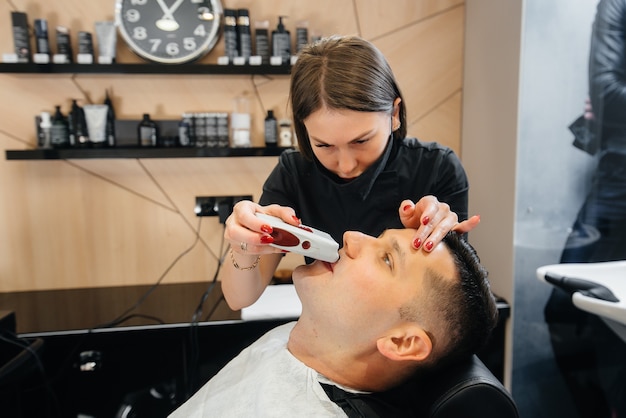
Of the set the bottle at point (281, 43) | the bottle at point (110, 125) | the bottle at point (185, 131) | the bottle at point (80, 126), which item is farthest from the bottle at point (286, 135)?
the bottle at point (80, 126)

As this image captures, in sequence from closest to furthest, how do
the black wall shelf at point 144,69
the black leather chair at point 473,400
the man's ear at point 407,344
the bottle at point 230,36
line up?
the black leather chair at point 473,400, the man's ear at point 407,344, the black wall shelf at point 144,69, the bottle at point 230,36

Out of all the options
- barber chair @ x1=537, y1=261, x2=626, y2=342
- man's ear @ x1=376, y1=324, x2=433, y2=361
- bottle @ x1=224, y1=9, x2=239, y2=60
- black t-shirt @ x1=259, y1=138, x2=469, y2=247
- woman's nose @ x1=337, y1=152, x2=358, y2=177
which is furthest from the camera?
bottle @ x1=224, y1=9, x2=239, y2=60

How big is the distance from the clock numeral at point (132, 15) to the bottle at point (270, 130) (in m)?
0.69

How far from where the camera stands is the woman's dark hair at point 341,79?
1027mm

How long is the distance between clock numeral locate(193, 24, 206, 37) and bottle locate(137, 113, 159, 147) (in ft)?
1.39

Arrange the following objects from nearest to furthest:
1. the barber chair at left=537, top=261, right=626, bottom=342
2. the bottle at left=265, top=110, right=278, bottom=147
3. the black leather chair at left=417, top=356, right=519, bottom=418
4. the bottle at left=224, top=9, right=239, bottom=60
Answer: the black leather chair at left=417, top=356, right=519, bottom=418
the barber chair at left=537, top=261, right=626, bottom=342
the bottle at left=224, top=9, right=239, bottom=60
the bottle at left=265, top=110, right=278, bottom=147

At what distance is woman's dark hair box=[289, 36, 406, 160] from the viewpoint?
1027mm

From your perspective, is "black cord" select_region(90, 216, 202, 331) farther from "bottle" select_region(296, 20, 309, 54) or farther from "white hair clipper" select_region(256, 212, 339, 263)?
"white hair clipper" select_region(256, 212, 339, 263)

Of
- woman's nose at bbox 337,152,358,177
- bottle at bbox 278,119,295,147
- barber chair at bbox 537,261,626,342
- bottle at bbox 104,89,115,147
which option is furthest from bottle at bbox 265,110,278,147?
barber chair at bbox 537,261,626,342

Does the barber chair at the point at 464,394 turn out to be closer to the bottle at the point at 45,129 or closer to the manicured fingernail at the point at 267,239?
the manicured fingernail at the point at 267,239

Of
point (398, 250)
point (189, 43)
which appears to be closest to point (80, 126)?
point (189, 43)

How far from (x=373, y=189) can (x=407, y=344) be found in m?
0.47

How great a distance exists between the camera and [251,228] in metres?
0.94

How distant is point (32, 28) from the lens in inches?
78.2
